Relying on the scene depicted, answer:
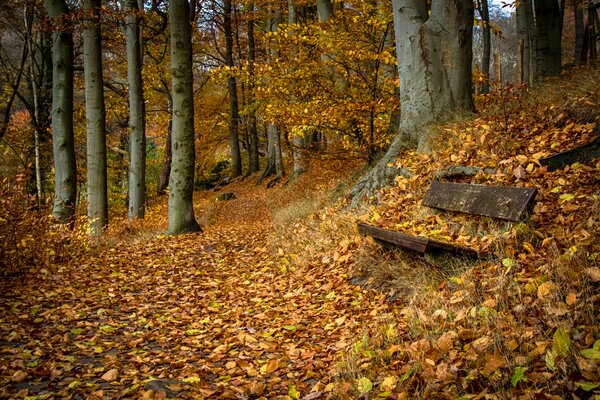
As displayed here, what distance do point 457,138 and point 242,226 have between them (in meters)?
5.91

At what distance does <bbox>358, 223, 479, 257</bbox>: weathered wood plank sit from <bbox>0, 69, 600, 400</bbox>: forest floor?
0.56 ft

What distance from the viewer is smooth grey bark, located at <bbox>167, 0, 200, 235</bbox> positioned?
29.0ft

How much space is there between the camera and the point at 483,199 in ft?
14.4

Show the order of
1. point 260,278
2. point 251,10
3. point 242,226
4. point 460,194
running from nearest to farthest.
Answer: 1. point 460,194
2. point 260,278
3. point 242,226
4. point 251,10

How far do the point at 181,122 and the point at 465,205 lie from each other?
6516mm

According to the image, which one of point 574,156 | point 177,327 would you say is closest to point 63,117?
point 177,327

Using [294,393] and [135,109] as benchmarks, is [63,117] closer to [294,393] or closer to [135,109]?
[135,109]

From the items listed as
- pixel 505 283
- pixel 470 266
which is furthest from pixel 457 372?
pixel 470 266

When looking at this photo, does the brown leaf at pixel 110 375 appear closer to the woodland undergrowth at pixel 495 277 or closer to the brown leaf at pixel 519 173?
the woodland undergrowth at pixel 495 277

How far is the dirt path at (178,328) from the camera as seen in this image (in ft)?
10.6

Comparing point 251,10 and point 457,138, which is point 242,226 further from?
point 251,10

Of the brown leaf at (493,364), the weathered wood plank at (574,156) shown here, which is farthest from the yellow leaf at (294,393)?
the weathered wood plank at (574,156)

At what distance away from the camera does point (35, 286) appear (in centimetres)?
549

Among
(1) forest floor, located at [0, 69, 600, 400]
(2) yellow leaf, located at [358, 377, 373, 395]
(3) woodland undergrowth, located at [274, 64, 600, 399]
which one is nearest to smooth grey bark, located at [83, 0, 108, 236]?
(1) forest floor, located at [0, 69, 600, 400]
